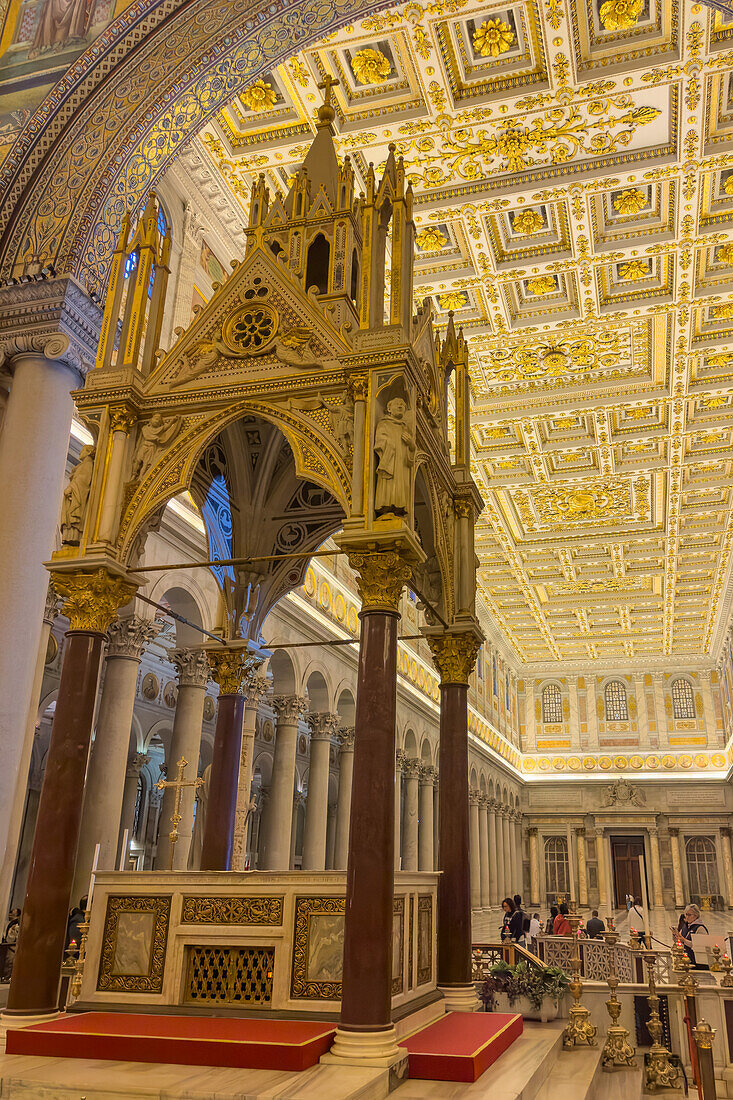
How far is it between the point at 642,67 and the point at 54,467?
7.99 m

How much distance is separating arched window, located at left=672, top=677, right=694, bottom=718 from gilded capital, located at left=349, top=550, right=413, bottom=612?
106ft

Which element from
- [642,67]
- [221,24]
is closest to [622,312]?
[642,67]

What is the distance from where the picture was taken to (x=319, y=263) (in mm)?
6574

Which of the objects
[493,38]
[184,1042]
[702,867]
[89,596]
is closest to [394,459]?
[89,596]

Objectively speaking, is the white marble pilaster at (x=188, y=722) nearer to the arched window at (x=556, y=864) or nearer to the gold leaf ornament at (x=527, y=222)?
the gold leaf ornament at (x=527, y=222)

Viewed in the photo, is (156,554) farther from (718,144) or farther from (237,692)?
(718,144)

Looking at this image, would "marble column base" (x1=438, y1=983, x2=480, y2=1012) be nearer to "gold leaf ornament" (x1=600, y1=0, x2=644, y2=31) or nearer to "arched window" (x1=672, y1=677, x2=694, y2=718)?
"gold leaf ornament" (x1=600, y1=0, x2=644, y2=31)

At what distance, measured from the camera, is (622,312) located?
1411cm

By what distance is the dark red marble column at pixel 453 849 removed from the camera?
245 inches

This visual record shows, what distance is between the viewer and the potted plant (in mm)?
7559

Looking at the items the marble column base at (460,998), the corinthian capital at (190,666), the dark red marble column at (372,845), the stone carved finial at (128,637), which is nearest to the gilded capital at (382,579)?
the dark red marble column at (372,845)

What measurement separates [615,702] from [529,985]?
95.5 feet

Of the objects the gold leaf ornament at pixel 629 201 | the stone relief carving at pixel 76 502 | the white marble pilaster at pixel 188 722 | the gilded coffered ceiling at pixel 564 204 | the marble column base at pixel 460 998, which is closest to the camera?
the stone relief carving at pixel 76 502

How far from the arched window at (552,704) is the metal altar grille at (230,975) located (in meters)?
32.3
